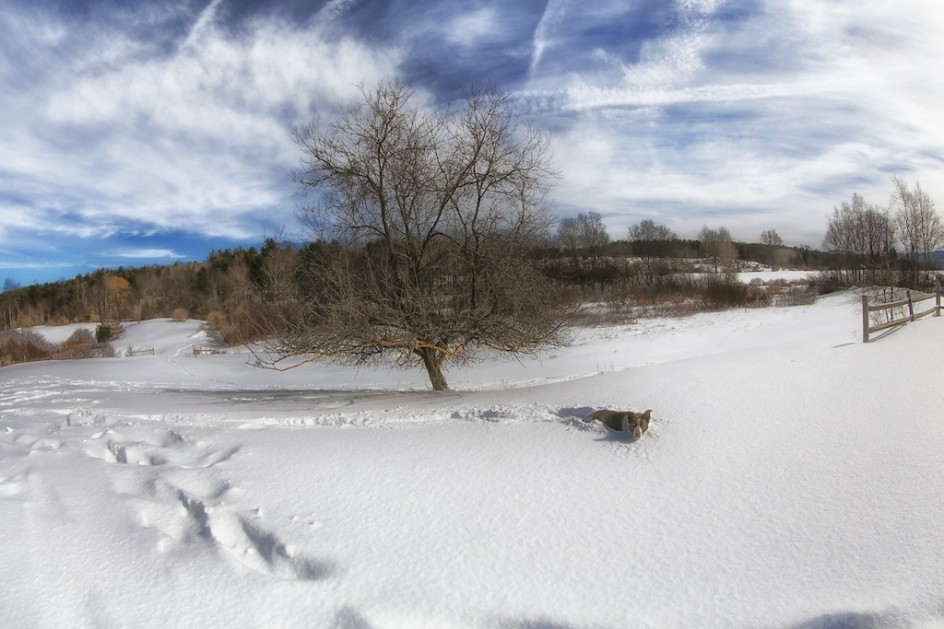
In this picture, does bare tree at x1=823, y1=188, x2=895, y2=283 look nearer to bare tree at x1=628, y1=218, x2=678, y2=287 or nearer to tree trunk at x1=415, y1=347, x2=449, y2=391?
bare tree at x1=628, y1=218, x2=678, y2=287

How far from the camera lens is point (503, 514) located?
5.28 m

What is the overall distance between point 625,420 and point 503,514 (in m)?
2.62

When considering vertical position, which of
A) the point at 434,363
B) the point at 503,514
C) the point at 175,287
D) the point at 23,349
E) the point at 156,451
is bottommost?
the point at 23,349

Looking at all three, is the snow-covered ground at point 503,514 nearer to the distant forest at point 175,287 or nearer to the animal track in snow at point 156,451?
the animal track in snow at point 156,451

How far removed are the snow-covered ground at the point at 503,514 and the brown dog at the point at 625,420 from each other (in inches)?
6.2

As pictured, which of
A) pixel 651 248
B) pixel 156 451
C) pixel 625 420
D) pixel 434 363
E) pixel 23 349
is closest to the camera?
pixel 625 420

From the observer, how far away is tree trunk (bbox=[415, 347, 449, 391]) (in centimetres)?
1285

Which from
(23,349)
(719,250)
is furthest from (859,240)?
(23,349)

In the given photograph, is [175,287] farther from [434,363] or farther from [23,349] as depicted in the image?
[434,363]

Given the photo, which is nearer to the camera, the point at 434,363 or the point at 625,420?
the point at 625,420

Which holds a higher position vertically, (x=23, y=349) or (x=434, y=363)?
(x=434, y=363)

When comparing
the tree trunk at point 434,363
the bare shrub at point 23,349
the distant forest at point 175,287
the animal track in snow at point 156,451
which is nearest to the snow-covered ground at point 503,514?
the animal track in snow at point 156,451

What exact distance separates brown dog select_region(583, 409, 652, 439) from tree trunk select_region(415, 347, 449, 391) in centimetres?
565

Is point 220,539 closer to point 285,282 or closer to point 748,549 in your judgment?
point 748,549
